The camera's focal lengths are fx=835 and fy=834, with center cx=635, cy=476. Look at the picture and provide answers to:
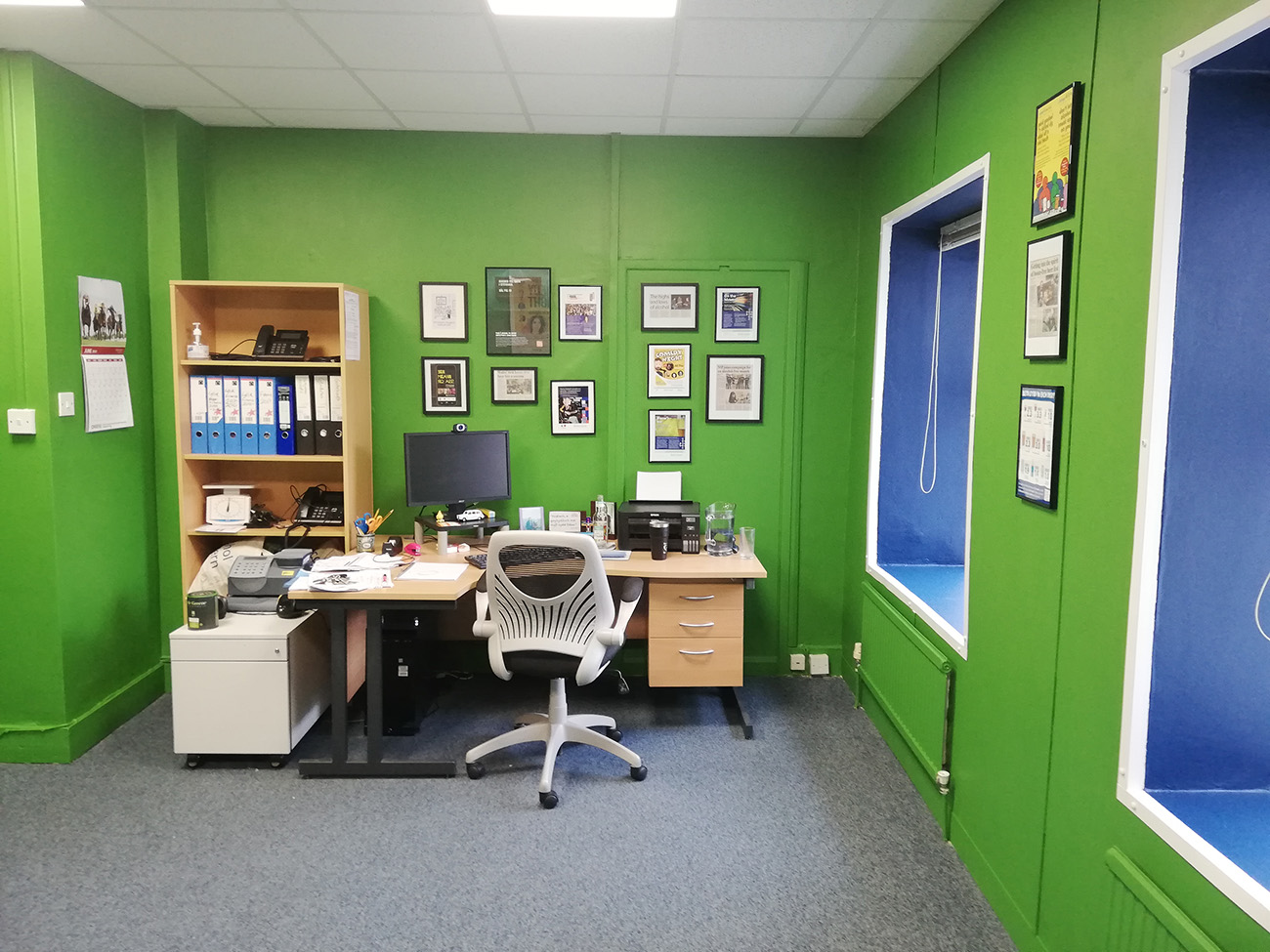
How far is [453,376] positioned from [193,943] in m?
2.57

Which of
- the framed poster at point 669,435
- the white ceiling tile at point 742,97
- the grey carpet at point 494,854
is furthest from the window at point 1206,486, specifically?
the framed poster at point 669,435

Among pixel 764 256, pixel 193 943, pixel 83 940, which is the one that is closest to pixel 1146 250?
pixel 764 256

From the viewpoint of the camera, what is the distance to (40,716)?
3.26 m

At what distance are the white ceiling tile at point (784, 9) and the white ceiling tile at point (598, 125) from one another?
44.1 inches

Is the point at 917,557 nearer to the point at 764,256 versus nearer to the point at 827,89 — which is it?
the point at 764,256

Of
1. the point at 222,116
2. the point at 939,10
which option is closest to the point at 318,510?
the point at 222,116

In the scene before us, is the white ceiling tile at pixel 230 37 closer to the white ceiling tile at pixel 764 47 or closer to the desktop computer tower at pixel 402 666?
the white ceiling tile at pixel 764 47

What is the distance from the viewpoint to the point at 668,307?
4086 mm

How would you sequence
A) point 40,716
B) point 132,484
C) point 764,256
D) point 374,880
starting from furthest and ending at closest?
point 764,256 → point 132,484 → point 40,716 → point 374,880

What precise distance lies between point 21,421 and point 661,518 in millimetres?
2539

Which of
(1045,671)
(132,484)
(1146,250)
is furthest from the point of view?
(132,484)

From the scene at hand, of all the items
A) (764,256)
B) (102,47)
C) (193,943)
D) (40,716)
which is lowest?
(193,943)

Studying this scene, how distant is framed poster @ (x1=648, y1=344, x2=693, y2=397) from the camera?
13.5 feet

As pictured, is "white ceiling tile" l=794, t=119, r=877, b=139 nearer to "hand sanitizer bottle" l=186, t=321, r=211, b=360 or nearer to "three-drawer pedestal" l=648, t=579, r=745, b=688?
"three-drawer pedestal" l=648, t=579, r=745, b=688
